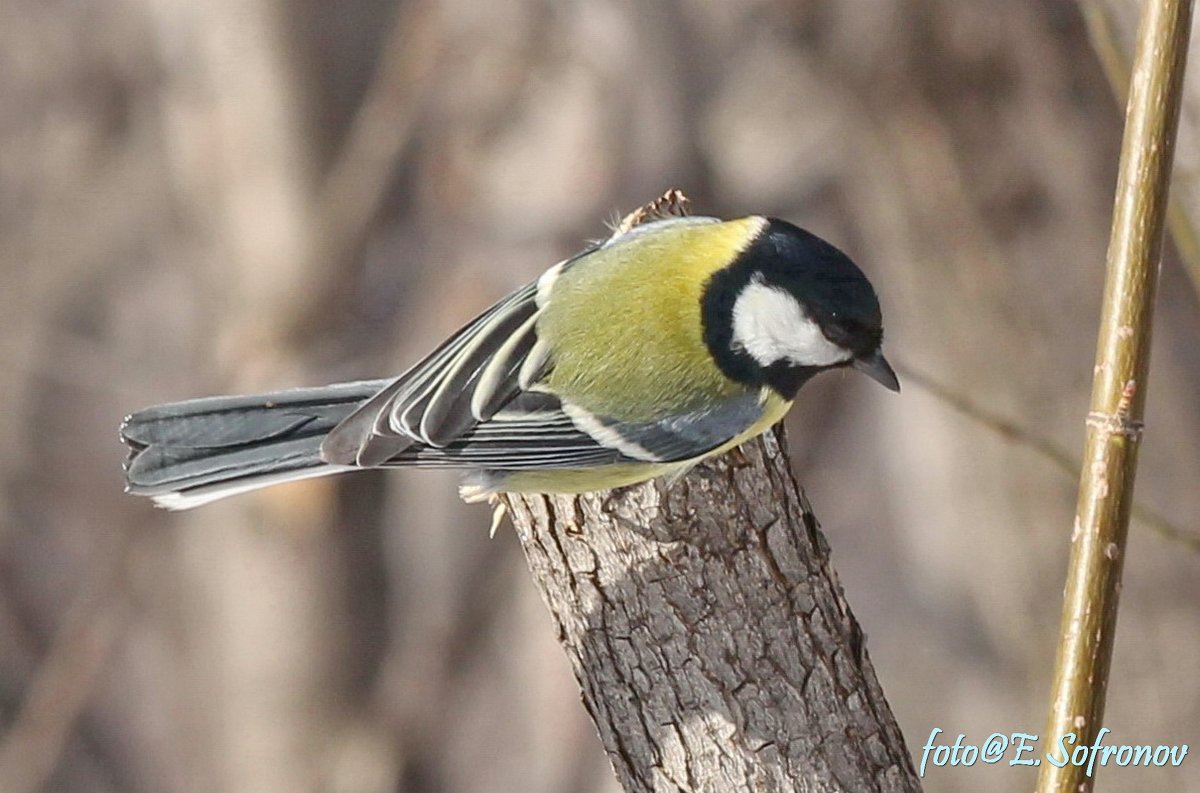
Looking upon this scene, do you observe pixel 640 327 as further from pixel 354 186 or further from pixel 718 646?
pixel 354 186

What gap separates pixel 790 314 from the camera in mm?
1286

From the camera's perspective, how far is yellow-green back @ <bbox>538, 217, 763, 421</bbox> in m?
1.31

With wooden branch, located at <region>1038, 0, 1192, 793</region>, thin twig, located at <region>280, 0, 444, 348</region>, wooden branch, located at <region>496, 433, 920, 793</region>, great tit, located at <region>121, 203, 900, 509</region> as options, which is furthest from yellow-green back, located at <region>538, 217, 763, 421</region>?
thin twig, located at <region>280, 0, 444, 348</region>

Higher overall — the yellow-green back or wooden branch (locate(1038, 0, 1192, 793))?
the yellow-green back

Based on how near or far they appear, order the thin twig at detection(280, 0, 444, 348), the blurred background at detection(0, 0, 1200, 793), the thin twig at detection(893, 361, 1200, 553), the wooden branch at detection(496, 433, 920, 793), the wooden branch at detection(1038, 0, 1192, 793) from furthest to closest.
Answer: the thin twig at detection(280, 0, 444, 348)
the blurred background at detection(0, 0, 1200, 793)
the thin twig at detection(893, 361, 1200, 553)
the wooden branch at detection(496, 433, 920, 793)
the wooden branch at detection(1038, 0, 1192, 793)

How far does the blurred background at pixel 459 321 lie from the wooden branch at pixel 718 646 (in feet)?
1.01

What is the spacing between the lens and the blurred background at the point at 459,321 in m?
2.24

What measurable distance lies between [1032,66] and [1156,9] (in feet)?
4.61

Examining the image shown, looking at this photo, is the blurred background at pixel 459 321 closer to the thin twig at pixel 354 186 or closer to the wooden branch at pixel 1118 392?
the thin twig at pixel 354 186

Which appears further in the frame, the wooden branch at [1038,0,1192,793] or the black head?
the black head

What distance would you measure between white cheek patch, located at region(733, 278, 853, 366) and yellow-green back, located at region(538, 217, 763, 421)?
39mm

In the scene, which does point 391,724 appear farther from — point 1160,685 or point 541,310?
point 541,310

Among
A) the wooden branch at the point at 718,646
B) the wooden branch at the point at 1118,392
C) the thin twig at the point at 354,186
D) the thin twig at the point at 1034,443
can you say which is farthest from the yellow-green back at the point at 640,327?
the thin twig at the point at 354,186

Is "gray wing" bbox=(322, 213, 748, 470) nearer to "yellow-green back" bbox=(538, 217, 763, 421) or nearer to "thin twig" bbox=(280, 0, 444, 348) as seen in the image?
"yellow-green back" bbox=(538, 217, 763, 421)
